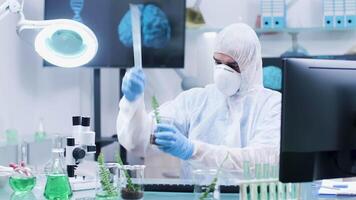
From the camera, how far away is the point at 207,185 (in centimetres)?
130

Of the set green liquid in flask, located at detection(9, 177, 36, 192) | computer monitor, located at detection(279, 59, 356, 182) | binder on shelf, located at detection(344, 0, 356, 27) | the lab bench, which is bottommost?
the lab bench

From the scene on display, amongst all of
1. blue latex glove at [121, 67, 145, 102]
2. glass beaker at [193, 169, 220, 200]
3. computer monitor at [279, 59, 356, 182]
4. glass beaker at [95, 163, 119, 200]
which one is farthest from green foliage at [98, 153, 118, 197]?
computer monitor at [279, 59, 356, 182]

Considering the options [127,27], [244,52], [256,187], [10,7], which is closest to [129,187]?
[256,187]

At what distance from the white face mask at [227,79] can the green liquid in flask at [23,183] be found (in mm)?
920

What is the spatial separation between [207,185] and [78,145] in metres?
0.50

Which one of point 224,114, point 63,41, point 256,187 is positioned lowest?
point 256,187

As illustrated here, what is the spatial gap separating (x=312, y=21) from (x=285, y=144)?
8.58 ft

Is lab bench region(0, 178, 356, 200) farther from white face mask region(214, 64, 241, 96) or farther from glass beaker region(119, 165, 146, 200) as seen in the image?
white face mask region(214, 64, 241, 96)

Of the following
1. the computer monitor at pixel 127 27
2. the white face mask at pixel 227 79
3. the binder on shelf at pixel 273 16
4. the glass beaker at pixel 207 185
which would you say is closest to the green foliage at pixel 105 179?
the glass beaker at pixel 207 185

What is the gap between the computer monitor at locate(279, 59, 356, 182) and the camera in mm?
1065

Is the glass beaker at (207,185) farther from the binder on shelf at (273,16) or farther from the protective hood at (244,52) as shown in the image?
the binder on shelf at (273,16)

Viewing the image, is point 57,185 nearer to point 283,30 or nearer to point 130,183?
point 130,183

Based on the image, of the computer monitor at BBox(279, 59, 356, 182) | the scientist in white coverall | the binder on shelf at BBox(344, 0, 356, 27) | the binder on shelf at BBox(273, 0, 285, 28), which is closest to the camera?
the computer monitor at BBox(279, 59, 356, 182)

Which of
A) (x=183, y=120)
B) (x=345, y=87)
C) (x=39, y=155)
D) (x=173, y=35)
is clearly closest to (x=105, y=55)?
(x=173, y=35)
